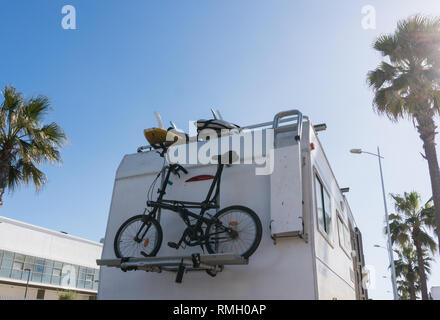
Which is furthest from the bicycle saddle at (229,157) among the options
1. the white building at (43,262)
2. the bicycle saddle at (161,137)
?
the white building at (43,262)

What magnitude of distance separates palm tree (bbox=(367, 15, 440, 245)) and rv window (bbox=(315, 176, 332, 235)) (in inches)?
301

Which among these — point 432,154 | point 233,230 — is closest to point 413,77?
point 432,154

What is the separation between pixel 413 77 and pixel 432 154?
289 cm

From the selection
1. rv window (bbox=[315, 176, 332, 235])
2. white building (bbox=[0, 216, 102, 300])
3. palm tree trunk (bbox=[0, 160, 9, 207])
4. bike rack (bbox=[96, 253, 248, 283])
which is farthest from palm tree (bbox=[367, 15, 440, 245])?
white building (bbox=[0, 216, 102, 300])

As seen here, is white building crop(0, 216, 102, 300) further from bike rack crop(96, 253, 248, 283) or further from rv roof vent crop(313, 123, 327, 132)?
rv roof vent crop(313, 123, 327, 132)

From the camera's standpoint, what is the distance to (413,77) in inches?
520

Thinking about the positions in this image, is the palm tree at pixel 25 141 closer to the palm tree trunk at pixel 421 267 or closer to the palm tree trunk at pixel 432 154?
the palm tree trunk at pixel 432 154

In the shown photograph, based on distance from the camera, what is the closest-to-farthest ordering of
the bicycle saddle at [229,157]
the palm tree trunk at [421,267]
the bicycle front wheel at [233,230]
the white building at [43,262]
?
the bicycle front wheel at [233,230] → the bicycle saddle at [229,157] → the palm tree trunk at [421,267] → the white building at [43,262]

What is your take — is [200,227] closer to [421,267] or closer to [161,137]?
[161,137]

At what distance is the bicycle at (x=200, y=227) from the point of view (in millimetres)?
4777
